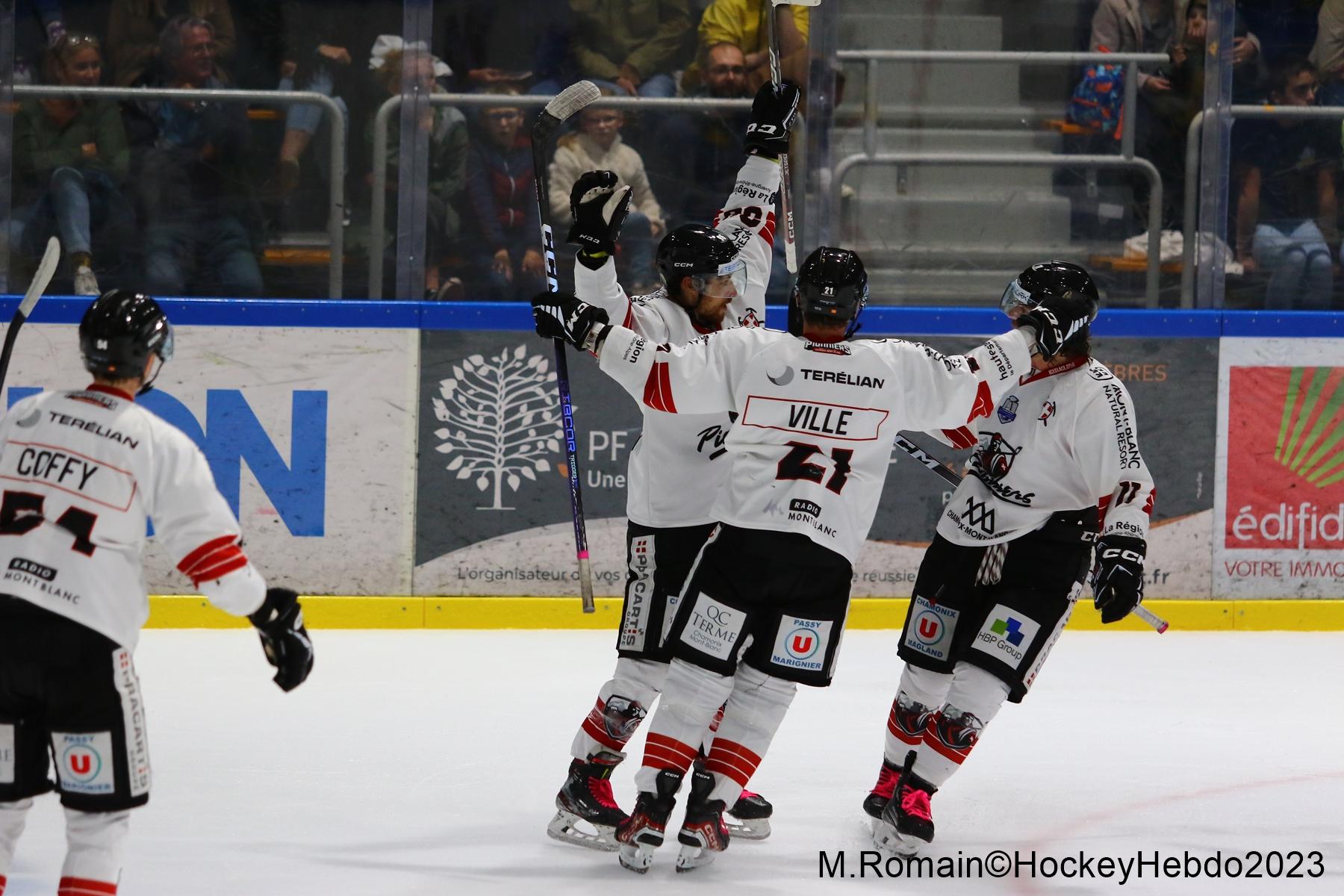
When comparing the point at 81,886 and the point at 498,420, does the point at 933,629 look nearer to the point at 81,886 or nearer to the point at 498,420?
the point at 81,886

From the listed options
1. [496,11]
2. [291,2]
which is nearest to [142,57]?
[291,2]

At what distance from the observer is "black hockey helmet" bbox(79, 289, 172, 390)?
2.66 meters

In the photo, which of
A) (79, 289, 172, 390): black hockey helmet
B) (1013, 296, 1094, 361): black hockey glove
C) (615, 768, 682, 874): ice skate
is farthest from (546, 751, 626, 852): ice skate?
(79, 289, 172, 390): black hockey helmet

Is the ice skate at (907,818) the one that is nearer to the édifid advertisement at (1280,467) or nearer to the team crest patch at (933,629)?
the team crest patch at (933,629)

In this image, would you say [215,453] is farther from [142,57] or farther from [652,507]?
[652,507]

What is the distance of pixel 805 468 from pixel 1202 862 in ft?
3.91

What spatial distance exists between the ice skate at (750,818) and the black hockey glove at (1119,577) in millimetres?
863

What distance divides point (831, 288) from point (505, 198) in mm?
3180

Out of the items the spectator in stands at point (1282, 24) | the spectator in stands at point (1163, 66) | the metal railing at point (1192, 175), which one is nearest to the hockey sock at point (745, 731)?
the metal railing at point (1192, 175)

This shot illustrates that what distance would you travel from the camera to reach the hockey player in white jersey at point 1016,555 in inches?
137

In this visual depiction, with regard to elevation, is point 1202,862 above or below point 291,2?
below

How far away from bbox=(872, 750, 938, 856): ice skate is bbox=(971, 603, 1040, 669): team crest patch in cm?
31

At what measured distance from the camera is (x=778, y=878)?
332 cm

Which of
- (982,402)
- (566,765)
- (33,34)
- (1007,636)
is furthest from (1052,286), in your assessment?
(33,34)
